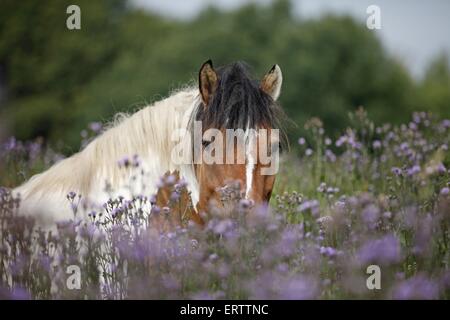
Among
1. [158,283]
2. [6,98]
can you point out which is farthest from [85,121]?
[158,283]

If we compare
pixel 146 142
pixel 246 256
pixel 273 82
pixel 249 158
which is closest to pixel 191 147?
pixel 146 142

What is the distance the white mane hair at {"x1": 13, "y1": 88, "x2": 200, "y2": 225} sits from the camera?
5.23 meters

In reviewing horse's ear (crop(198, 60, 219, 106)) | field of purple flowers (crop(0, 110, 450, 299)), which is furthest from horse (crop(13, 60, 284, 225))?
field of purple flowers (crop(0, 110, 450, 299))

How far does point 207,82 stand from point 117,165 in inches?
36.9

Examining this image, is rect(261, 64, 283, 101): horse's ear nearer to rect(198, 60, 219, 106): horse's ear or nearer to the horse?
the horse

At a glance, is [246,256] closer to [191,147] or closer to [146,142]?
[191,147]

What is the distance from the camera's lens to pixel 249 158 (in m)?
4.73

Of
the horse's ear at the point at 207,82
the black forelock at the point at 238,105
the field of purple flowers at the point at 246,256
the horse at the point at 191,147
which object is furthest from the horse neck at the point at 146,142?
the field of purple flowers at the point at 246,256

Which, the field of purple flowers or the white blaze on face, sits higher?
the white blaze on face

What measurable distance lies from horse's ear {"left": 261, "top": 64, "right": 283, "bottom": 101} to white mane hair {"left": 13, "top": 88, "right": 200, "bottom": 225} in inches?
22.1

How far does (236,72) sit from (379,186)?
2983mm
